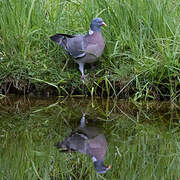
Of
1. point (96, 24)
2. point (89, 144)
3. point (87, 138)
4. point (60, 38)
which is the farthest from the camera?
point (60, 38)

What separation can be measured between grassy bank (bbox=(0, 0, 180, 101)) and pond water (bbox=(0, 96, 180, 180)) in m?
0.22

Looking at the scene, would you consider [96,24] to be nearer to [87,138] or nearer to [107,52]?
[107,52]

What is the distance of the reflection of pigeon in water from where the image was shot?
13.7ft

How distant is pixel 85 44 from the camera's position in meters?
6.30

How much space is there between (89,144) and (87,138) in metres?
0.16

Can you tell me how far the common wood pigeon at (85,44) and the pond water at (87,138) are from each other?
0.57 meters

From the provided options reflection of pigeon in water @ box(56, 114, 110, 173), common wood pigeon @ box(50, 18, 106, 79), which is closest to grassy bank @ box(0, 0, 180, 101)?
common wood pigeon @ box(50, 18, 106, 79)

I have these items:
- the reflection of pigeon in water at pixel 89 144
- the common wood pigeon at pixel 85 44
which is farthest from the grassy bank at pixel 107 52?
the reflection of pigeon in water at pixel 89 144

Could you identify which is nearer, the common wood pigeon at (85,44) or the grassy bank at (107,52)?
the grassy bank at (107,52)

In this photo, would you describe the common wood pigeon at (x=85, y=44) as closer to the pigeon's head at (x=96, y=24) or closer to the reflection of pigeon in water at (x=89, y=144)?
the pigeon's head at (x=96, y=24)

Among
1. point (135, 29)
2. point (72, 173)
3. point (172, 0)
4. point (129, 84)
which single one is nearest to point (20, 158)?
point (72, 173)

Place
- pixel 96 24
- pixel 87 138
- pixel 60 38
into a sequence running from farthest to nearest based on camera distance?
pixel 60 38, pixel 96 24, pixel 87 138

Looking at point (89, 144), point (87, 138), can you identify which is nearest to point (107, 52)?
point (87, 138)

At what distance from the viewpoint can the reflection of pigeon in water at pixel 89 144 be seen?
13.7 ft
